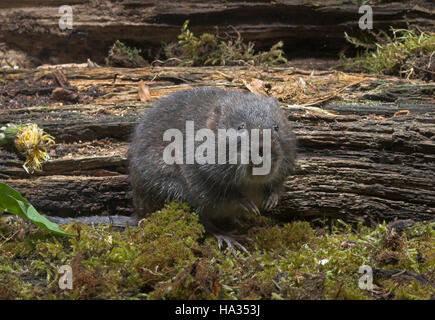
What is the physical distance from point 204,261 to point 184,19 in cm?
468

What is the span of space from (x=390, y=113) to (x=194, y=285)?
3.39 meters

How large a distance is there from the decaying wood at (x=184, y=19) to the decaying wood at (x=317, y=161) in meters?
1.84

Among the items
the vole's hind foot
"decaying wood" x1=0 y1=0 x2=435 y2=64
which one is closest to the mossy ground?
the vole's hind foot

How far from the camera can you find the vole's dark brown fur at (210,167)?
445 cm

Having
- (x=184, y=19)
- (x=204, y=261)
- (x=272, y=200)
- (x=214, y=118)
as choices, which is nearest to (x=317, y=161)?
(x=272, y=200)

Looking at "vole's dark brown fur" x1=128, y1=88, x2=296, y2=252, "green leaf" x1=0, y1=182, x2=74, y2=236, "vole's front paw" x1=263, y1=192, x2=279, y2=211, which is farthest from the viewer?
"vole's front paw" x1=263, y1=192, x2=279, y2=211

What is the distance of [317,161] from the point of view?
5.24 meters

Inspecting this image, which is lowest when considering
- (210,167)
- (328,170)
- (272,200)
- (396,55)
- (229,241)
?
(229,241)

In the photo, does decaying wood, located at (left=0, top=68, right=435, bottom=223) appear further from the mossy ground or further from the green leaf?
the green leaf

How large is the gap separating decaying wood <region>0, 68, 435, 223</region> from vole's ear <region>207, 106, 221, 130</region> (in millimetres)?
1119

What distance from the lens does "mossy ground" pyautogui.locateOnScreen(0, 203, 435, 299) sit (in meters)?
3.32

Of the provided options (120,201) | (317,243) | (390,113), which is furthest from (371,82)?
(120,201)

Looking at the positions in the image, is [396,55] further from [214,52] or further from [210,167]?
[210,167]

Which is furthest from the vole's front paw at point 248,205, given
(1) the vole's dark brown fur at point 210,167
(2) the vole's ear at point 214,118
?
(2) the vole's ear at point 214,118
